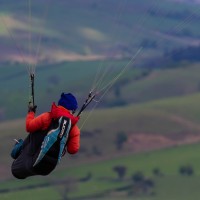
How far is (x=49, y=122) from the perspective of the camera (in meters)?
19.3

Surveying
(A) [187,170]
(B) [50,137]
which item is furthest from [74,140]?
(A) [187,170]

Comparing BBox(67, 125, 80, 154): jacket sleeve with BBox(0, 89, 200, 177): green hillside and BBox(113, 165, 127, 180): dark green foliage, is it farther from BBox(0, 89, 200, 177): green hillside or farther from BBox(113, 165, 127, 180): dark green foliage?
BBox(0, 89, 200, 177): green hillside

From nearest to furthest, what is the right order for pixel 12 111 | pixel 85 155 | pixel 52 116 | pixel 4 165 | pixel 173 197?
pixel 52 116 < pixel 173 197 < pixel 4 165 < pixel 85 155 < pixel 12 111

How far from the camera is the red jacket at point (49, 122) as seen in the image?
1903 centimetres

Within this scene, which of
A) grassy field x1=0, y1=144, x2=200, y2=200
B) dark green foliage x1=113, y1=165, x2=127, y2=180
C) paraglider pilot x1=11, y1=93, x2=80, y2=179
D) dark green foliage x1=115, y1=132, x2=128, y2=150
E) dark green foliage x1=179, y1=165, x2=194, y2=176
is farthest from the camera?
dark green foliage x1=115, y1=132, x2=128, y2=150

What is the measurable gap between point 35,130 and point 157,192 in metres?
116

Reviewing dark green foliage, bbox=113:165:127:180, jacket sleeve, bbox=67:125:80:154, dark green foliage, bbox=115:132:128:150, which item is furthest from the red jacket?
dark green foliage, bbox=115:132:128:150

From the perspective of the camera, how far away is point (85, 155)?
152 metres

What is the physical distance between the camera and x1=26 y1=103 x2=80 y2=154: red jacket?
19031 millimetres

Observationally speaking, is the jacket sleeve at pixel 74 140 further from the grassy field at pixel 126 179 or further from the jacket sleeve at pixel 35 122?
the grassy field at pixel 126 179

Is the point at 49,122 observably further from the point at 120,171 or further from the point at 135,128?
the point at 135,128

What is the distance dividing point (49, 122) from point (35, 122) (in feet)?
1.32

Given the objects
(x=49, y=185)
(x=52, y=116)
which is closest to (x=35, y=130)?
(x=52, y=116)

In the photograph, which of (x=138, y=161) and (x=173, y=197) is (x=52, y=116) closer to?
(x=173, y=197)
